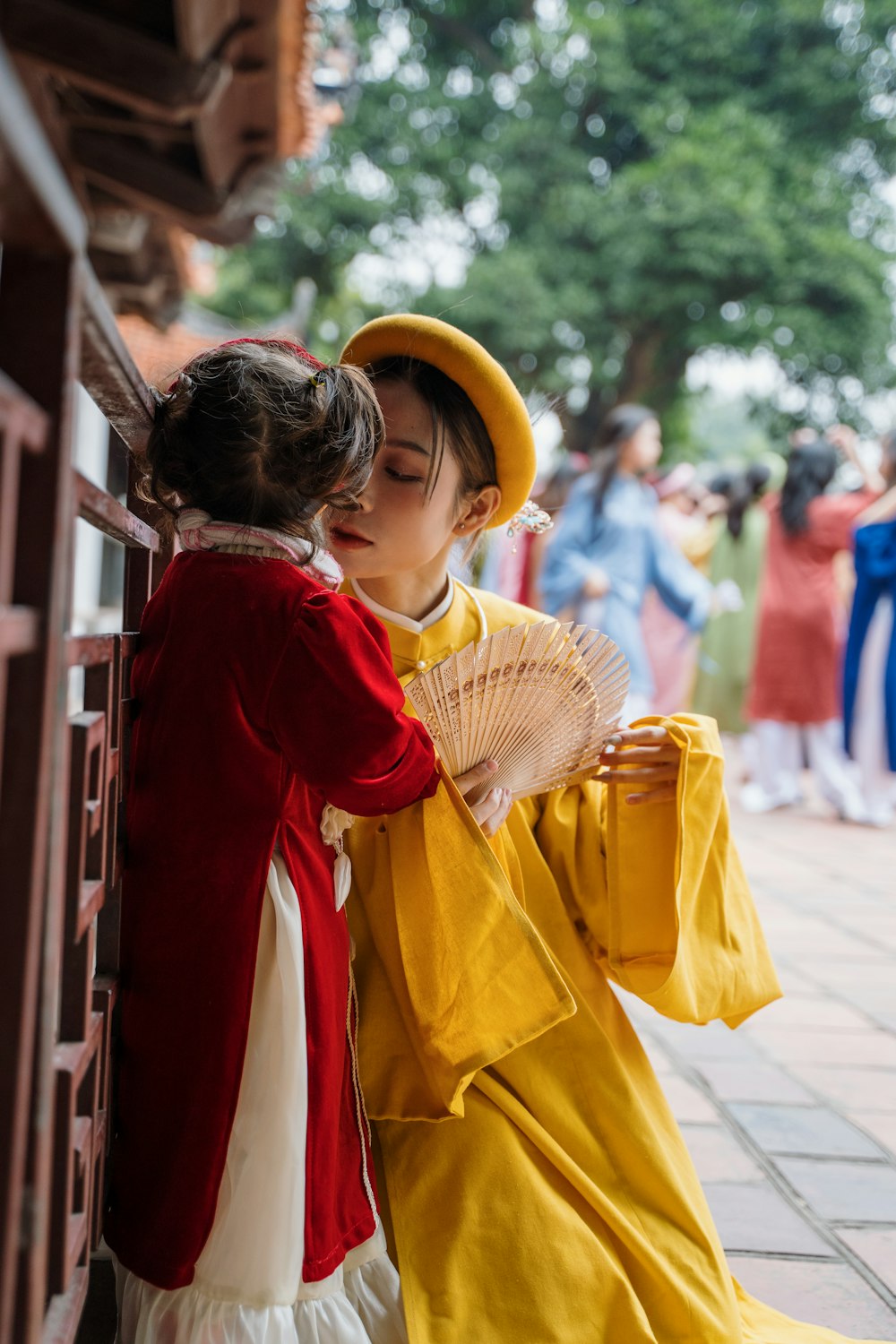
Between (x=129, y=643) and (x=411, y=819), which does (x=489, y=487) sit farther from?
(x=129, y=643)

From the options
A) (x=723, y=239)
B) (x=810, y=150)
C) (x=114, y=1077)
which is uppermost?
(x=810, y=150)

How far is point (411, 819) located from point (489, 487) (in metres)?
0.55

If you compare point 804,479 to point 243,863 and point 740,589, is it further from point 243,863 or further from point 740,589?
point 243,863

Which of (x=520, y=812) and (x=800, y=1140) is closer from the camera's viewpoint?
(x=520, y=812)

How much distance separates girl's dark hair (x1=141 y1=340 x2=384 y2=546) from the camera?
1343mm

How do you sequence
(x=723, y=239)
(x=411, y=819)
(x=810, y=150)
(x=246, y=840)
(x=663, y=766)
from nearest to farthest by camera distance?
(x=246, y=840), (x=411, y=819), (x=663, y=766), (x=723, y=239), (x=810, y=150)

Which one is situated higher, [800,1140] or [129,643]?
[129,643]

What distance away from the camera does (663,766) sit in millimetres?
1813

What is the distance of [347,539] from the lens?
1726 millimetres

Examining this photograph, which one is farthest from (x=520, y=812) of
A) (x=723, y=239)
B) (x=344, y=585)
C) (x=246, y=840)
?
(x=723, y=239)

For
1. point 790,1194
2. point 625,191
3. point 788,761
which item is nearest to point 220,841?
point 790,1194

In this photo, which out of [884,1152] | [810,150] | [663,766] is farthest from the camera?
[810,150]

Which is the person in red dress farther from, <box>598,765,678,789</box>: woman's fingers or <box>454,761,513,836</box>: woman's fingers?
<box>454,761,513,836</box>: woman's fingers

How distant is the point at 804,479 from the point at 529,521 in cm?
558
